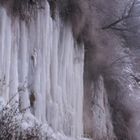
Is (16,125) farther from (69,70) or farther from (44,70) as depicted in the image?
(69,70)

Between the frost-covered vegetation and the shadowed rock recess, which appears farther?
the shadowed rock recess

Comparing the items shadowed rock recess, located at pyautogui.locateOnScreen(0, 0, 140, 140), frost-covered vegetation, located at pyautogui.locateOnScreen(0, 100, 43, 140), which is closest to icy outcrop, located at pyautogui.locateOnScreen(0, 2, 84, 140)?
shadowed rock recess, located at pyautogui.locateOnScreen(0, 0, 140, 140)

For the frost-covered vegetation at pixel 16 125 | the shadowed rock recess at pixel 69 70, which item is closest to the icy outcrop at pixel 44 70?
the shadowed rock recess at pixel 69 70

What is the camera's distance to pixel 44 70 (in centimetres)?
1313

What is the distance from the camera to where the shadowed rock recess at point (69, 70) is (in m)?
11.2

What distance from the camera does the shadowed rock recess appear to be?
11.2 meters

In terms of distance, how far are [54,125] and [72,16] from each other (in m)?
3.51

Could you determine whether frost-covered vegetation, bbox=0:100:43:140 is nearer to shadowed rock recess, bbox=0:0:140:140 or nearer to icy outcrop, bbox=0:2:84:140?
shadowed rock recess, bbox=0:0:140:140

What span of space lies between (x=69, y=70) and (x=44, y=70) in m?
2.11

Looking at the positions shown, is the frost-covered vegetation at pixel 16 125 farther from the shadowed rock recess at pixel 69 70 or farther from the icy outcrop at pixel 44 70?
the icy outcrop at pixel 44 70

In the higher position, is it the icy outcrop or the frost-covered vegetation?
the icy outcrop

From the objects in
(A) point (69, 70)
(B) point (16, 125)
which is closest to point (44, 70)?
(A) point (69, 70)

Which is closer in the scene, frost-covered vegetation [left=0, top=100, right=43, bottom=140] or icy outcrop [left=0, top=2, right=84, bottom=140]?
frost-covered vegetation [left=0, top=100, right=43, bottom=140]

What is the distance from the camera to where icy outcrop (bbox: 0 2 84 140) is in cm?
1122
